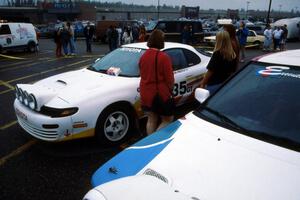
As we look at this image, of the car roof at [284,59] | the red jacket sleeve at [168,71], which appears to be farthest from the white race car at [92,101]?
the car roof at [284,59]

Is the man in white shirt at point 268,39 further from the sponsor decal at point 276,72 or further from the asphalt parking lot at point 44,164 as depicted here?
the sponsor decal at point 276,72

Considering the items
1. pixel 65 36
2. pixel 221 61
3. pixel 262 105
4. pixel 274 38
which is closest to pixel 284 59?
pixel 262 105

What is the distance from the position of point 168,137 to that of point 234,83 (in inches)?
36.5

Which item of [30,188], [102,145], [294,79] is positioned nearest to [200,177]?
[294,79]

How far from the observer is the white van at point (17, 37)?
16.5 m

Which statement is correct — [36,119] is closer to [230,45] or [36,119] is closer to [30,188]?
[30,188]

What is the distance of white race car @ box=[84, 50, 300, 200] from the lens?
5.61 ft

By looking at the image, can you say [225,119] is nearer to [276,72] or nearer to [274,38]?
[276,72]

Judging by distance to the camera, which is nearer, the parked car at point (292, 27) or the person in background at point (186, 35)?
the person in background at point (186, 35)

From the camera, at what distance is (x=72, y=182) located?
3.62 metres

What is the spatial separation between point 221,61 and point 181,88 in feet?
3.64

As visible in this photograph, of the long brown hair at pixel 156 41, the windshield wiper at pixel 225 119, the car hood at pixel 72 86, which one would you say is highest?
the long brown hair at pixel 156 41

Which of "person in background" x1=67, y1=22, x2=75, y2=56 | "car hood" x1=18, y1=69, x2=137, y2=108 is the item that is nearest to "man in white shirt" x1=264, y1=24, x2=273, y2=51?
"person in background" x1=67, y1=22, x2=75, y2=56

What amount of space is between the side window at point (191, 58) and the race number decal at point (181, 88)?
421mm
